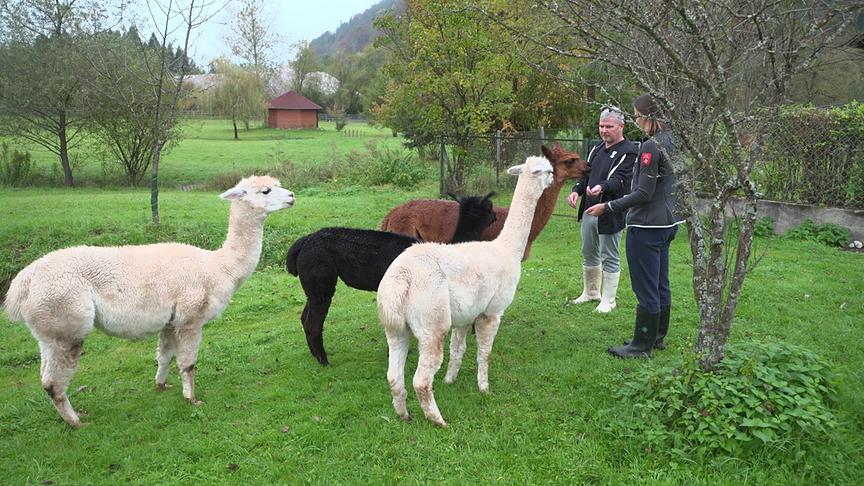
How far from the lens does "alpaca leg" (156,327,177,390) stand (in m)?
5.15

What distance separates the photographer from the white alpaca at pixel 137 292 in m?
4.33

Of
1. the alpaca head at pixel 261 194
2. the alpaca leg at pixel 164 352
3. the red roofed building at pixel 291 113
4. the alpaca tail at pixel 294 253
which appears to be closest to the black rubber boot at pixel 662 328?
the alpaca tail at pixel 294 253

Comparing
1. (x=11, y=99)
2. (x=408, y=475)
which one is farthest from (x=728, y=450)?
(x=11, y=99)

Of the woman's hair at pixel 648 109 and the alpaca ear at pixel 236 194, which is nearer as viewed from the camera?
the alpaca ear at pixel 236 194

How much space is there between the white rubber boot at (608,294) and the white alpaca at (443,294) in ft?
7.60

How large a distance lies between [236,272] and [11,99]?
1932cm

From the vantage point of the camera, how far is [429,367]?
13.9 feet

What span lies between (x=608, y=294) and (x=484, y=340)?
108 inches

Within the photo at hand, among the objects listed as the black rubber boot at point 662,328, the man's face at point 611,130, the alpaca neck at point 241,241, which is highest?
the man's face at point 611,130

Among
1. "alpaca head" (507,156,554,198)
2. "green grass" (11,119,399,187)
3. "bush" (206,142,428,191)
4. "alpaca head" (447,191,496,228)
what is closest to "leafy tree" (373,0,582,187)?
"bush" (206,142,428,191)

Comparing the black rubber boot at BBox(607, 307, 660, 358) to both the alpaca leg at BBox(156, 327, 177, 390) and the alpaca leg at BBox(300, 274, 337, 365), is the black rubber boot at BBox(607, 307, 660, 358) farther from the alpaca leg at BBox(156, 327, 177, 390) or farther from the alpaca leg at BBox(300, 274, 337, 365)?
the alpaca leg at BBox(156, 327, 177, 390)

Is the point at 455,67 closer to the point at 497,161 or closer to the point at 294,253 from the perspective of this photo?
the point at 497,161

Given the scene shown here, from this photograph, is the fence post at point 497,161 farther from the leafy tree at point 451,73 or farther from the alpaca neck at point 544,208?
the alpaca neck at point 544,208

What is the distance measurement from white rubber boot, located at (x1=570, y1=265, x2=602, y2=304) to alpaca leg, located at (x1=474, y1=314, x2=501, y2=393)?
285 centimetres
